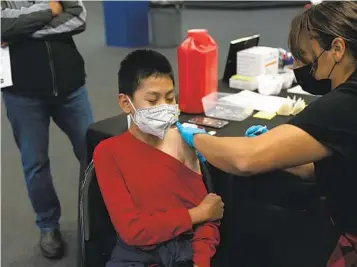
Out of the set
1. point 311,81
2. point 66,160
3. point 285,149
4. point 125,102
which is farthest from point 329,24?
point 66,160

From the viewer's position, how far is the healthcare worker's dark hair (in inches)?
44.9

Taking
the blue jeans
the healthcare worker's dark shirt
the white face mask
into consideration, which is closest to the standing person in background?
the blue jeans

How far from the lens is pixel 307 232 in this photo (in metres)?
1.54

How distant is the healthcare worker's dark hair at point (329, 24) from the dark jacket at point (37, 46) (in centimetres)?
112

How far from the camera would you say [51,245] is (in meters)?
2.26

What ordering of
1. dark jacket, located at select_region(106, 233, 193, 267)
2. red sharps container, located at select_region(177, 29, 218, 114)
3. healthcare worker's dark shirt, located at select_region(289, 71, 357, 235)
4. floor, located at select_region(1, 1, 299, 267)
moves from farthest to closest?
floor, located at select_region(1, 1, 299, 267) < red sharps container, located at select_region(177, 29, 218, 114) < dark jacket, located at select_region(106, 233, 193, 267) < healthcare worker's dark shirt, located at select_region(289, 71, 357, 235)

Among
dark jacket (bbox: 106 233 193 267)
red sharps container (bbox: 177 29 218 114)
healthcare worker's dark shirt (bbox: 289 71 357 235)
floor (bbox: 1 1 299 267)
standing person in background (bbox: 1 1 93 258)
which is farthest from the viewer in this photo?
floor (bbox: 1 1 299 267)

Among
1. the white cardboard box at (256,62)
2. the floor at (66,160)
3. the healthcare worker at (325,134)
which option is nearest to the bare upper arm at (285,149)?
the healthcare worker at (325,134)

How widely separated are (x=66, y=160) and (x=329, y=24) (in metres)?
2.35

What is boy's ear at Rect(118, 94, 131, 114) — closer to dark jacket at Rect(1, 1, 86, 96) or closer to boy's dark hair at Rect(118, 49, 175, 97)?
boy's dark hair at Rect(118, 49, 175, 97)

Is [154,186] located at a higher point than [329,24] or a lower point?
lower

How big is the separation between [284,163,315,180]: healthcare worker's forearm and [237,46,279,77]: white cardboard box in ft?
2.92

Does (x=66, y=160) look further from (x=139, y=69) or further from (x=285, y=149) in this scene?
(x=285, y=149)

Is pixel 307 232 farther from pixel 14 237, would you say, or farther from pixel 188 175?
pixel 14 237
